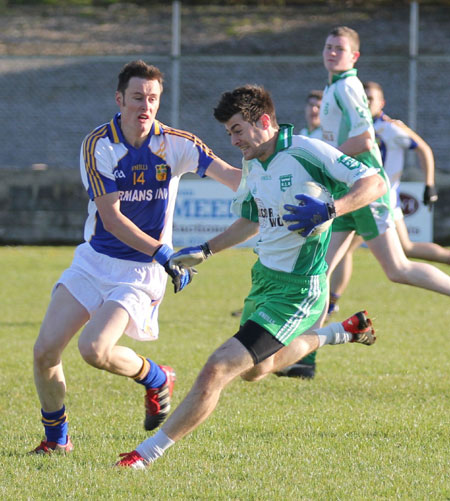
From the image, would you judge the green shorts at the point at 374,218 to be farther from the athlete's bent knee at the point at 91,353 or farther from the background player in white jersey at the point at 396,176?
the athlete's bent knee at the point at 91,353

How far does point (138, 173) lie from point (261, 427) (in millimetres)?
1681

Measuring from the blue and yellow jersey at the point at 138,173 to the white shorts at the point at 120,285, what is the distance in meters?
0.06

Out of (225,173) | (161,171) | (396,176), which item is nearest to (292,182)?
(225,173)

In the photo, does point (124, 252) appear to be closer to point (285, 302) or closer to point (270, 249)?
point (270, 249)

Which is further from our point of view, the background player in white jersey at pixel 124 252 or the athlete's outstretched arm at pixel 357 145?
the athlete's outstretched arm at pixel 357 145

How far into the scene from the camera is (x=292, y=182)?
15.7 feet


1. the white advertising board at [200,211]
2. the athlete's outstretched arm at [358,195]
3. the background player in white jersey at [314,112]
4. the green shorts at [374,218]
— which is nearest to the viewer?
the athlete's outstretched arm at [358,195]

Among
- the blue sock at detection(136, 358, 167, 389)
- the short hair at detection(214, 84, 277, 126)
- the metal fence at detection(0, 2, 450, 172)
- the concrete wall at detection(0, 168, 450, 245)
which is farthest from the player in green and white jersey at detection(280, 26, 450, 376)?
the metal fence at detection(0, 2, 450, 172)

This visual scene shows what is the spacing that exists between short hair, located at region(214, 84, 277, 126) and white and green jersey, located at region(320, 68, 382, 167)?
2.20m

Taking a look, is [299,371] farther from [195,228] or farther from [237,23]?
[237,23]

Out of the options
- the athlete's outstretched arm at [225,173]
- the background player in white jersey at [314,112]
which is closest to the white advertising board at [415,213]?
the background player in white jersey at [314,112]

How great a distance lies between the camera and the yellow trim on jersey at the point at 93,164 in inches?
203

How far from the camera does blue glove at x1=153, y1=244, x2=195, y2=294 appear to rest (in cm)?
486

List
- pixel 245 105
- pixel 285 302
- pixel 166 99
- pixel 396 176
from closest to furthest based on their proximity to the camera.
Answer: pixel 245 105 → pixel 285 302 → pixel 396 176 → pixel 166 99
